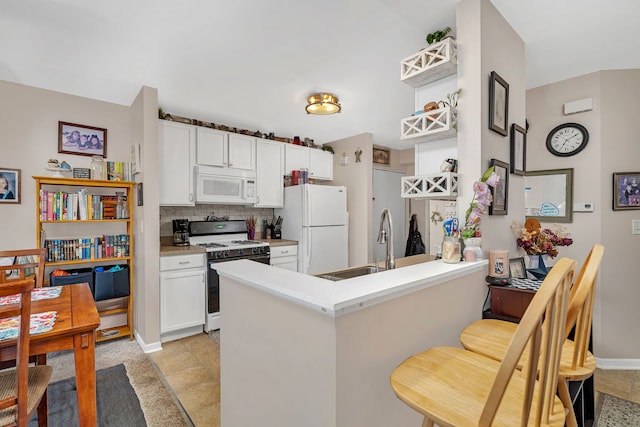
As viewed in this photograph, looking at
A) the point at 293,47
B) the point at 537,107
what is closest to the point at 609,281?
the point at 537,107

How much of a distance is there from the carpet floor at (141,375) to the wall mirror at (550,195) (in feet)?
10.6

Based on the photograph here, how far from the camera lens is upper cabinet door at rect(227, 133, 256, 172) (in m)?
3.70

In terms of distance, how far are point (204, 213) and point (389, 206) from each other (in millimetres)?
3015

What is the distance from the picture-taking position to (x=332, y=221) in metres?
4.18

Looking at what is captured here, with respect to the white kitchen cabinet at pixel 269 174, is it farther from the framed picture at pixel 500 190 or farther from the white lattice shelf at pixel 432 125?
the framed picture at pixel 500 190

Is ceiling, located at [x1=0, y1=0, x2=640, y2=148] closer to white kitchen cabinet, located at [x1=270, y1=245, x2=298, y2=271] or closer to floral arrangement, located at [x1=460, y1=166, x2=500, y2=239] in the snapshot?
floral arrangement, located at [x1=460, y1=166, x2=500, y2=239]

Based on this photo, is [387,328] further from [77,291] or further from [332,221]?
[332,221]

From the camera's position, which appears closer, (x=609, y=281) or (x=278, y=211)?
(x=609, y=281)

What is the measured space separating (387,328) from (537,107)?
2925 millimetres

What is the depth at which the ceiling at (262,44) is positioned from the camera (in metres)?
1.76

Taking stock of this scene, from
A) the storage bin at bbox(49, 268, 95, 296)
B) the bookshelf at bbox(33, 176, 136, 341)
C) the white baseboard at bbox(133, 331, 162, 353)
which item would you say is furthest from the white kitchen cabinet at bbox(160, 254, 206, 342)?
the storage bin at bbox(49, 268, 95, 296)

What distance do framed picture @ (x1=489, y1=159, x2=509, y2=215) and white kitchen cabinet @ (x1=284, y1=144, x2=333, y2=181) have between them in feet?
9.35

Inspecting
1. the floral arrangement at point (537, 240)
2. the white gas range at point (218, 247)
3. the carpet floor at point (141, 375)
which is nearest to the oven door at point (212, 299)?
the white gas range at point (218, 247)

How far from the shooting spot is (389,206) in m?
5.23
